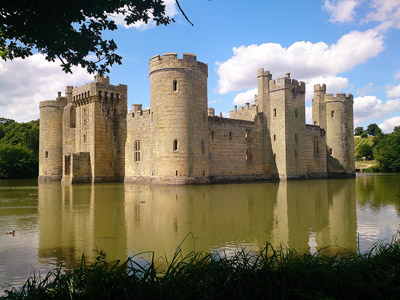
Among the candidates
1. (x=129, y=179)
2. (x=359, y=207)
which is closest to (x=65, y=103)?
(x=129, y=179)

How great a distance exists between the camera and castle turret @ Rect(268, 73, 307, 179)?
3275cm

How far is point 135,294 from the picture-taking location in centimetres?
374

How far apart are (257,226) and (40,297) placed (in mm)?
6526

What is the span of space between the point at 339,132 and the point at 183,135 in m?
21.0

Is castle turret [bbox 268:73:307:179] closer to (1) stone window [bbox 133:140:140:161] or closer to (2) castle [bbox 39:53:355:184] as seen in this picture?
(2) castle [bbox 39:53:355:184]

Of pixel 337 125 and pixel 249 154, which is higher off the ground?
pixel 337 125

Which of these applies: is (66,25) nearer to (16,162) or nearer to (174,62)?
(174,62)

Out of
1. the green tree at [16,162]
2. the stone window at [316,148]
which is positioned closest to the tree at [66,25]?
the stone window at [316,148]

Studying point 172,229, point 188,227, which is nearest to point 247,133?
point 188,227

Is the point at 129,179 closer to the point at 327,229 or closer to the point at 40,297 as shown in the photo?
the point at 327,229

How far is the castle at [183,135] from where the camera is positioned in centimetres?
2575

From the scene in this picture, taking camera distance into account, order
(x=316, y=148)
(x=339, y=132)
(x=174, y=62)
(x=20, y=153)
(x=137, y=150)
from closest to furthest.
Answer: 1. (x=174, y=62)
2. (x=137, y=150)
3. (x=316, y=148)
4. (x=339, y=132)
5. (x=20, y=153)

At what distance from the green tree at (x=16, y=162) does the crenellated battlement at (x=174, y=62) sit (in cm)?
2744

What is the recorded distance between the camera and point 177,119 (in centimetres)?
2550
